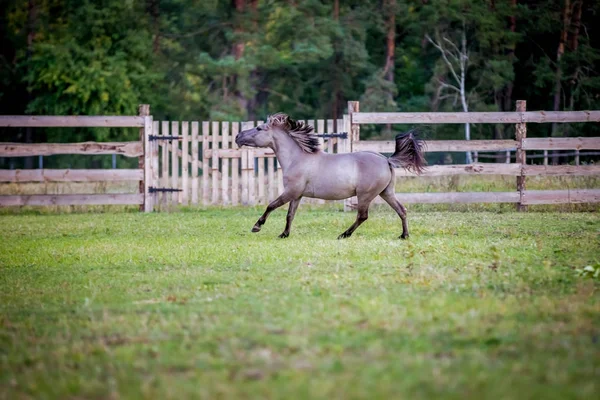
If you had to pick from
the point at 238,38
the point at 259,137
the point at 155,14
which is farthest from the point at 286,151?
the point at 155,14

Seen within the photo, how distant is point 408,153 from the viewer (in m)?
12.5

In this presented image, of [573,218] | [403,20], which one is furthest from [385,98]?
[573,218]

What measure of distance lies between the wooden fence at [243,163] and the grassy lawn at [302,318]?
191 inches

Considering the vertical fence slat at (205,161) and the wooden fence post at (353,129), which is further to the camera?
the vertical fence slat at (205,161)

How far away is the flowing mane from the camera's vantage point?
12414 millimetres

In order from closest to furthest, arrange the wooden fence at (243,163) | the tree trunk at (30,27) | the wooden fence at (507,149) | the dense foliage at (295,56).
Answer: the wooden fence at (507,149), the wooden fence at (243,163), the dense foliage at (295,56), the tree trunk at (30,27)

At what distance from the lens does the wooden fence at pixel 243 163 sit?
16266mm

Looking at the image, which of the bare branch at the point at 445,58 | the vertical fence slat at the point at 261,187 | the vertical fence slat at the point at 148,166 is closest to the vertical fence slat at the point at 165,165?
the vertical fence slat at the point at 148,166

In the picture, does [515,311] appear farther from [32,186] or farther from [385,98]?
[385,98]

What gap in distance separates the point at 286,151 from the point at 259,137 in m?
0.53

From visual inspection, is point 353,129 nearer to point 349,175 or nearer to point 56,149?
point 349,175

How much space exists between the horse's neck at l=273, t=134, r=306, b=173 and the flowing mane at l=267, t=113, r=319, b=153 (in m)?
0.07

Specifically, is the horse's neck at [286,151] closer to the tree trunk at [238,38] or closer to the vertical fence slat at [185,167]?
the vertical fence slat at [185,167]

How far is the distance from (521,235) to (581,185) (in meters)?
6.47
